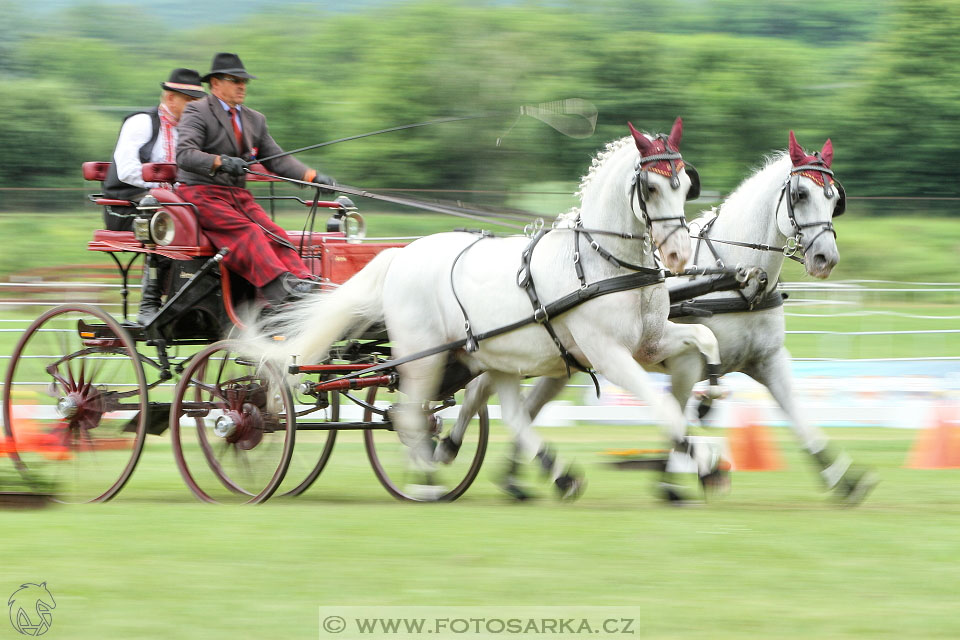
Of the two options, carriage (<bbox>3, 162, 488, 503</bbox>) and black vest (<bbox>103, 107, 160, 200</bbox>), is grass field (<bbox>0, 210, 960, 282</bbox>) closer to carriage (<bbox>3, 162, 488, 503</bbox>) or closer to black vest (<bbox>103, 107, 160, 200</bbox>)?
black vest (<bbox>103, 107, 160, 200</bbox>)

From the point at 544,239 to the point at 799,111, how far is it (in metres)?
28.8

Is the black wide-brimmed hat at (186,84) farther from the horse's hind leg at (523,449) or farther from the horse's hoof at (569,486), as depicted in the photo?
the horse's hoof at (569,486)

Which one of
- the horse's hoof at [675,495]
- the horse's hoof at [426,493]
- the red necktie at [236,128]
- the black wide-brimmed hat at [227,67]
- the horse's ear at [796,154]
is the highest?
the black wide-brimmed hat at [227,67]

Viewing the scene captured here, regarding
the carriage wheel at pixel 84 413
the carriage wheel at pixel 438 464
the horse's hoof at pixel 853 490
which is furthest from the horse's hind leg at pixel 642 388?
the carriage wheel at pixel 84 413

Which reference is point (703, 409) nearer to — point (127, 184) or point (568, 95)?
point (127, 184)

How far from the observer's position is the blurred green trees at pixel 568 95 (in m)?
29.7

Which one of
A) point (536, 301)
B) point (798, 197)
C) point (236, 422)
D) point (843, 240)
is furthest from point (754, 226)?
point (843, 240)

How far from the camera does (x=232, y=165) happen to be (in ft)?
20.2

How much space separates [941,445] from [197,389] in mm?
4597

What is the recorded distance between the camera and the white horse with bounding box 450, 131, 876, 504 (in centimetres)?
603

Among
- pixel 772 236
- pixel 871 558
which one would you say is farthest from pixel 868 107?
pixel 871 558

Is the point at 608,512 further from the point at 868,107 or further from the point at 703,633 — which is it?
the point at 868,107

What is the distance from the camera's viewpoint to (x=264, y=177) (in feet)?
21.5

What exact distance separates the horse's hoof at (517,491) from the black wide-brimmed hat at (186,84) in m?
2.75
